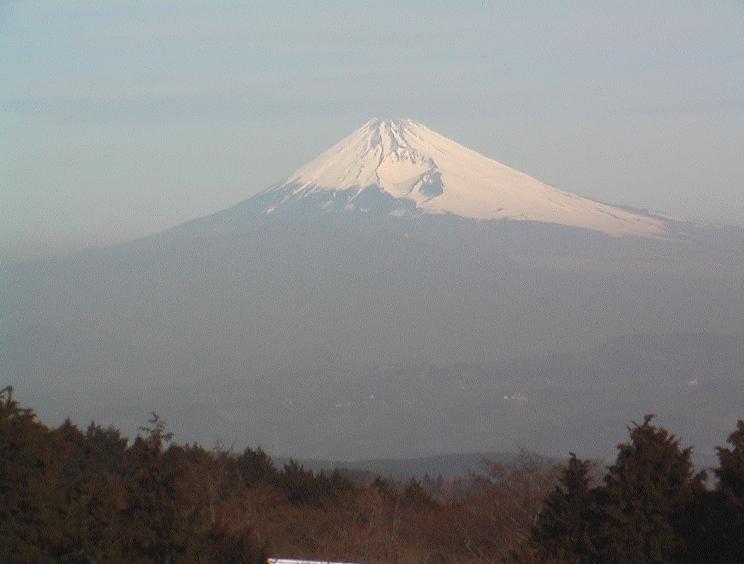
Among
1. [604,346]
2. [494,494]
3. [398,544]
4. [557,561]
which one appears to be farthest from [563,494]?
[604,346]

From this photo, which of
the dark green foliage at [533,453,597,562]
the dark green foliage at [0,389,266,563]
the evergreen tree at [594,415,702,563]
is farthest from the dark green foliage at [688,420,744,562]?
the dark green foliage at [0,389,266,563]

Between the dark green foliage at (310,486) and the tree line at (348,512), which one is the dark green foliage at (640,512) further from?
the dark green foliage at (310,486)

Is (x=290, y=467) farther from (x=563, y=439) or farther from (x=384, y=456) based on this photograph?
(x=563, y=439)

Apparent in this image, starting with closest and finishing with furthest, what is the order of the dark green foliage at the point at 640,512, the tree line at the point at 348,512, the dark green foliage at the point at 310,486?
the tree line at the point at 348,512
the dark green foliage at the point at 640,512
the dark green foliage at the point at 310,486

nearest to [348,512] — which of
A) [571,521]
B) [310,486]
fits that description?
[310,486]

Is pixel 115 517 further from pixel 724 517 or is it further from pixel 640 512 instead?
pixel 724 517

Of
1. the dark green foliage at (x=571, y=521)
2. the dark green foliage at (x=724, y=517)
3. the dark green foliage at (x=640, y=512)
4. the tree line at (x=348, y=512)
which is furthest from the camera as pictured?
the dark green foliage at (x=571, y=521)

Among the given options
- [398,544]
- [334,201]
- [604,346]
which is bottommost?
[398,544]

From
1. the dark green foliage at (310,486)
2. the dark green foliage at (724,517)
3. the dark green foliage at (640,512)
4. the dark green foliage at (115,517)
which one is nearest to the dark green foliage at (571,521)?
the dark green foliage at (640,512)
